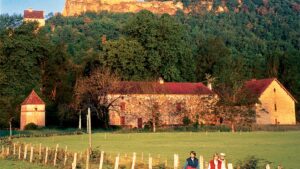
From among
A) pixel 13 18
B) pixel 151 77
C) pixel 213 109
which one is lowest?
pixel 213 109

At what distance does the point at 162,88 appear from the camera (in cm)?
7788

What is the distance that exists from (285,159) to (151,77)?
180 feet

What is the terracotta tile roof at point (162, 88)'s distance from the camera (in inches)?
3002

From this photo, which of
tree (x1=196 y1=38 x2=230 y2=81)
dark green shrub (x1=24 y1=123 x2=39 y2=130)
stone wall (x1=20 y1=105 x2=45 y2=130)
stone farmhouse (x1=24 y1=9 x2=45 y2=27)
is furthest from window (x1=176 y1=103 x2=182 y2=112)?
stone farmhouse (x1=24 y1=9 x2=45 y2=27)

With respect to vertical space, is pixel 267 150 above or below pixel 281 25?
below

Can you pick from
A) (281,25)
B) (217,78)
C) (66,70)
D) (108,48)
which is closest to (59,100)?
(66,70)

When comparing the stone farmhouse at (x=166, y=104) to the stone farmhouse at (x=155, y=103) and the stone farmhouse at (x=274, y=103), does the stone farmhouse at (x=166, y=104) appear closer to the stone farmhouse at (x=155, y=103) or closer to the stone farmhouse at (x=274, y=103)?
the stone farmhouse at (x=155, y=103)

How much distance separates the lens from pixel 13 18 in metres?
131

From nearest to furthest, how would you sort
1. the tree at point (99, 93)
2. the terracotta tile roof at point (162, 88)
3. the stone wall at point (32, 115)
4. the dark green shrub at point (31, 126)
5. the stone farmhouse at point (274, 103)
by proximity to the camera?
the tree at point (99, 93)
the dark green shrub at point (31, 126)
the stone wall at point (32, 115)
the terracotta tile roof at point (162, 88)
the stone farmhouse at point (274, 103)

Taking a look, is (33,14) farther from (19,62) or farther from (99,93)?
(99,93)

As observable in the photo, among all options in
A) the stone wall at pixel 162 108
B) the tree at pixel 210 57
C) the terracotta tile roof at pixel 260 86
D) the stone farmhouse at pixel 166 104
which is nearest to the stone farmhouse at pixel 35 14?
the tree at pixel 210 57

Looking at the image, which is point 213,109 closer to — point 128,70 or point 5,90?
point 128,70

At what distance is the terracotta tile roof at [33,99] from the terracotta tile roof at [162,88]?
1240 cm

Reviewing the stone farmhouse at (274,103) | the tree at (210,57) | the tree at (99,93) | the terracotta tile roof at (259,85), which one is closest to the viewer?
the tree at (99,93)
